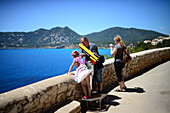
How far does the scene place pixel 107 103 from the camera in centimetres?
390

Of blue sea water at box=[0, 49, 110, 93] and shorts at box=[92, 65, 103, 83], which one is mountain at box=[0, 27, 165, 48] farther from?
shorts at box=[92, 65, 103, 83]

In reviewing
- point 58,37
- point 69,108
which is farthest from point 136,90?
point 58,37

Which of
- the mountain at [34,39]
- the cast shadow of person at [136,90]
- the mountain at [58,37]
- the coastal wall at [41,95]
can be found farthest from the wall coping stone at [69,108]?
the mountain at [34,39]

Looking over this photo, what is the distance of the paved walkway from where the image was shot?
3.46 m

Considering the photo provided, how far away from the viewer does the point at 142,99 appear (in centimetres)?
404

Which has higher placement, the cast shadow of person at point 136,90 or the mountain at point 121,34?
the mountain at point 121,34

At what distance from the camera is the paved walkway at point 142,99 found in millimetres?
3459

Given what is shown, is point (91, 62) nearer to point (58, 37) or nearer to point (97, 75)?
point (97, 75)

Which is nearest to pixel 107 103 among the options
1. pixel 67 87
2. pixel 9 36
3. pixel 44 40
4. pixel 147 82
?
pixel 67 87

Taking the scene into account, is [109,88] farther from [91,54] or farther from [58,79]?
A: [58,79]

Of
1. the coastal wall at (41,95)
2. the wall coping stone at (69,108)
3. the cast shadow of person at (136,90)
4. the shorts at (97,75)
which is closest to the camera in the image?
the coastal wall at (41,95)

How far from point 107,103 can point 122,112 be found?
1.93 feet

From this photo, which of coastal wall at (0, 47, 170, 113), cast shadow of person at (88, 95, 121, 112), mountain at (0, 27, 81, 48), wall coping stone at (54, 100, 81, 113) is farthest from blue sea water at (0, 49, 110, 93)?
mountain at (0, 27, 81, 48)

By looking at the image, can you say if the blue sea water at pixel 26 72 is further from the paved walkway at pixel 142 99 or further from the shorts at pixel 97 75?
the shorts at pixel 97 75
